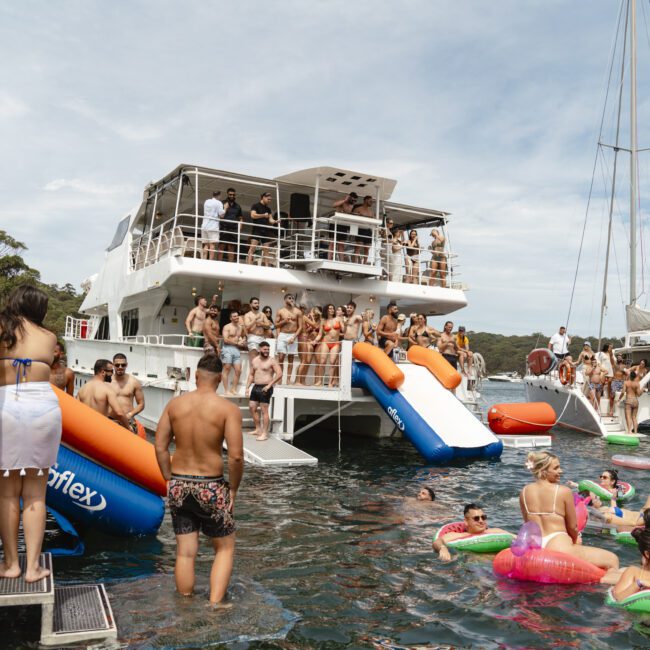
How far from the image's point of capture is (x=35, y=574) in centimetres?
435

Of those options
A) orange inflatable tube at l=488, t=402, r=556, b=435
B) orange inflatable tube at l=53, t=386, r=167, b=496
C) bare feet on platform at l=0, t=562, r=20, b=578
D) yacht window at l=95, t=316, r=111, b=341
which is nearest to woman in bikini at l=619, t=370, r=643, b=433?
orange inflatable tube at l=488, t=402, r=556, b=435

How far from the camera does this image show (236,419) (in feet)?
16.2

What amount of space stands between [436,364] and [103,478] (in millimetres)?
Result: 9282

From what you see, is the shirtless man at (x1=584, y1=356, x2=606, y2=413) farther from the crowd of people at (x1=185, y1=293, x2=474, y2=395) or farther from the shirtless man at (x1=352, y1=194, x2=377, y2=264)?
the shirtless man at (x1=352, y1=194, x2=377, y2=264)

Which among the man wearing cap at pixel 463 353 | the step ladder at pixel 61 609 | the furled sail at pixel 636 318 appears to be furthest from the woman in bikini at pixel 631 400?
the step ladder at pixel 61 609

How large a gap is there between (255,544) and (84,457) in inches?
83.3

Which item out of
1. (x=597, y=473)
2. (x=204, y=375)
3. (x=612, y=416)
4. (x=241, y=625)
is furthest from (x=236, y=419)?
(x=612, y=416)

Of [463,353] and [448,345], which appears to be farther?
[463,353]

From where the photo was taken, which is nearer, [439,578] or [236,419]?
[236,419]

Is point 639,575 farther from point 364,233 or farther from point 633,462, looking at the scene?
point 364,233

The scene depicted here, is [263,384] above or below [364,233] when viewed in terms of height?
below

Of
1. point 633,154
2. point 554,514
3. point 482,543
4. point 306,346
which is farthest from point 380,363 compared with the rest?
point 633,154

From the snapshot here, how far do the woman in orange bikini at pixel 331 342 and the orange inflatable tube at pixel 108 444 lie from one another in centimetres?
751

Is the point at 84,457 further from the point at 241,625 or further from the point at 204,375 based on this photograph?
the point at 241,625
